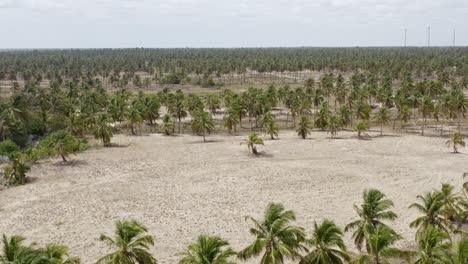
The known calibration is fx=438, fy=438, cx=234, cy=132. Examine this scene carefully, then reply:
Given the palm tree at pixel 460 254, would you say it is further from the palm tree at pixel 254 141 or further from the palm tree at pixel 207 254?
the palm tree at pixel 254 141

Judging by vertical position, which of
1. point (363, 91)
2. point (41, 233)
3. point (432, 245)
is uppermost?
point (363, 91)

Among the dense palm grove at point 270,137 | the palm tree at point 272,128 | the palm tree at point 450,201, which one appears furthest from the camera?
the palm tree at point 272,128

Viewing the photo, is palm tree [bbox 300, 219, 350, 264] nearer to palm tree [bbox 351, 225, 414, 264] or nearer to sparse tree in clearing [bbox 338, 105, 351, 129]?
palm tree [bbox 351, 225, 414, 264]

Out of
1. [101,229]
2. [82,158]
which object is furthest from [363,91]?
[101,229]

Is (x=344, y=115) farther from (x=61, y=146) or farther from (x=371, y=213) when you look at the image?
(x=371, y=213)

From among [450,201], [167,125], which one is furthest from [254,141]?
[450,201]

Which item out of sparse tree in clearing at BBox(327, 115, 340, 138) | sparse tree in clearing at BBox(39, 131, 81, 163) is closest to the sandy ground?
sparse tree in clearing at BBox(39, 131, 81, 163)

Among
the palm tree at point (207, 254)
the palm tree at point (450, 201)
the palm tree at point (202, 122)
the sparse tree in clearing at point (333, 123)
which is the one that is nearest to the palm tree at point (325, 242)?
the palm tree at point (207, 254)

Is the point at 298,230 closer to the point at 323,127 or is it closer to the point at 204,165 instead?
the point at 204,165
